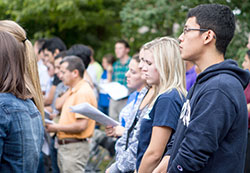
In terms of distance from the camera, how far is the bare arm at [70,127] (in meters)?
4.81

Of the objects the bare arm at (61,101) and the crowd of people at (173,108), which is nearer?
the crowd of people at (173,108)

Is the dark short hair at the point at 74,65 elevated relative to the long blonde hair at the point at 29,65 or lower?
lower

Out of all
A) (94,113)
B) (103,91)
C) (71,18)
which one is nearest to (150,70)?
(94,113)

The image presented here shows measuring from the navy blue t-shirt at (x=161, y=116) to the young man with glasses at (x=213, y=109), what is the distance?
18.1 inches

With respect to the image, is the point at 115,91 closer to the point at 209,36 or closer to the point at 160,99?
the point at 160,99

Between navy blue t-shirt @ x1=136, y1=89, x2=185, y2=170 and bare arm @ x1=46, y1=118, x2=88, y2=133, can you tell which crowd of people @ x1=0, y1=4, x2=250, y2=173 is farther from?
bare arm @ x1=46, y1=118, x2=88, y2=133

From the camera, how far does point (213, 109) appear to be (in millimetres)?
2076

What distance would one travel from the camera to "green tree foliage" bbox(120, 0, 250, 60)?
640 cm

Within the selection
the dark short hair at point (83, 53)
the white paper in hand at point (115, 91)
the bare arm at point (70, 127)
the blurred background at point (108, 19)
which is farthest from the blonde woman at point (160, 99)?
the dark short hair at point (83, 53)

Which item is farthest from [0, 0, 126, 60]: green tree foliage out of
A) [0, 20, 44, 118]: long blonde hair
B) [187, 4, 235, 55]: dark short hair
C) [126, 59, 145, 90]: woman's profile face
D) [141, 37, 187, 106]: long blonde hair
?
[187, 4, 235, 55]: dark short hair

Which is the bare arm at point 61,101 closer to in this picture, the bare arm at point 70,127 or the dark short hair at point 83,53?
the bare arm at point 70,127

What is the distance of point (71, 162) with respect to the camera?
5016 millimetres

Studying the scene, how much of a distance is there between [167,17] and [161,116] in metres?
5.75

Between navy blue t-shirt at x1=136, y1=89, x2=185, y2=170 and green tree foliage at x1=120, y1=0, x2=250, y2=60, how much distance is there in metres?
3.28
